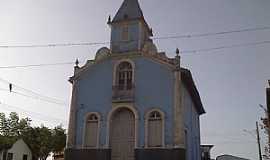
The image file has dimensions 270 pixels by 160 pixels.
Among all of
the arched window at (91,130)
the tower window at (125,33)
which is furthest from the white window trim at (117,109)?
the tower window at (125,33)

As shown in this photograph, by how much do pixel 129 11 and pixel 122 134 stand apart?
9458 millimetres

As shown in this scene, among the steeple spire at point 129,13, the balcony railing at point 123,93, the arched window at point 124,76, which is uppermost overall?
the steeple spire at point 129,13

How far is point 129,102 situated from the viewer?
24.4m

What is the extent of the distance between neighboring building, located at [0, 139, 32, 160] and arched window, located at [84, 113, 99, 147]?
24.2 metres

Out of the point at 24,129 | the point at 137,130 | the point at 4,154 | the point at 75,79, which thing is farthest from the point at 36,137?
the point at 137,130

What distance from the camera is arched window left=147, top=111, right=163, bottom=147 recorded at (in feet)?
75.8

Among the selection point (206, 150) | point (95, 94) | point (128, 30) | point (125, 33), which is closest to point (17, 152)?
point (206, 150)

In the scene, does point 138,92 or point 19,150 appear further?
point 19,150

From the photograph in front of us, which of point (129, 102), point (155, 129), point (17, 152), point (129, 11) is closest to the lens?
point (155, 129)

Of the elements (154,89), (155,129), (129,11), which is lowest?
(155,129)

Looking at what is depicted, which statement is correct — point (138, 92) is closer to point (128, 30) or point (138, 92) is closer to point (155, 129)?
point (155, 129)

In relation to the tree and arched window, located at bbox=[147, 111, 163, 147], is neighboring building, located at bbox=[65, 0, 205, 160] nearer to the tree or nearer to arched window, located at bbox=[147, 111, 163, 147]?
arched window, located at bbox=[147, 111, 163, 147]

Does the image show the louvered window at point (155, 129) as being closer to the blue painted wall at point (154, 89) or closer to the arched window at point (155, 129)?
the arched window at point (155, 129)

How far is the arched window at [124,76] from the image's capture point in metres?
24.9
